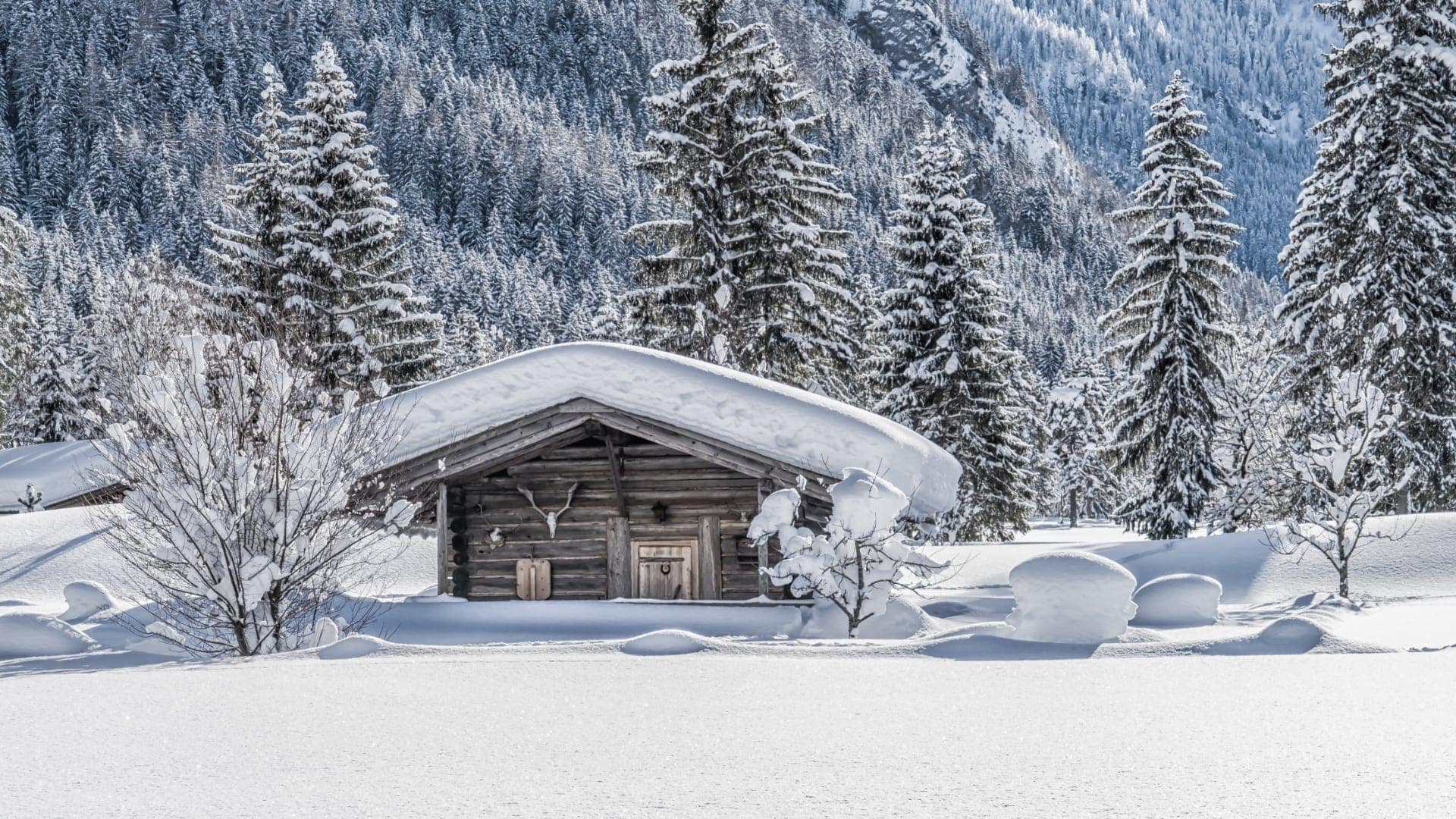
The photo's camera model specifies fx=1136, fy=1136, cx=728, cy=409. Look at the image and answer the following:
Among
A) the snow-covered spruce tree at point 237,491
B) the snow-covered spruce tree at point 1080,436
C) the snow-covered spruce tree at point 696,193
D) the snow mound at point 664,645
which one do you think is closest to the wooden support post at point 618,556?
the snow-covered spruce tree at point 237,491

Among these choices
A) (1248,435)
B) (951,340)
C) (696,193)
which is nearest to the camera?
(696,193)

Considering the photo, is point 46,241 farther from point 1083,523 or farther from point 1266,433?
point 1266,433

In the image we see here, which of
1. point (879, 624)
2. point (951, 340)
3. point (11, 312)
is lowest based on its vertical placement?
point (879, 624)

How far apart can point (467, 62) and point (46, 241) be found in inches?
4364

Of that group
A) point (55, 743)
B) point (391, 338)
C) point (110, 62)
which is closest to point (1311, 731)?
point (55, 743)

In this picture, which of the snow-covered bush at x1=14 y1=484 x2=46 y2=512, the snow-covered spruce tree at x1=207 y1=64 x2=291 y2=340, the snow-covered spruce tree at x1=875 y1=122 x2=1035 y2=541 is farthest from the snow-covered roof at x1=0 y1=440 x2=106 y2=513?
the snow-covered spruce tree at x1=875 y1=122 x2=1035 y2=541

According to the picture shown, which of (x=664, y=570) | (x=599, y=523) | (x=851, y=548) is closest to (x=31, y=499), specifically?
(x=599, y=523)

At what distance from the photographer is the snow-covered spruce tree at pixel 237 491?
10.4 meters

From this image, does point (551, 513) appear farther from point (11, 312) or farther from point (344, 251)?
point (11, 312)

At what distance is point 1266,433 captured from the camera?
30141 millimetres

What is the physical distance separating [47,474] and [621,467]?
Result: 73.1 ft

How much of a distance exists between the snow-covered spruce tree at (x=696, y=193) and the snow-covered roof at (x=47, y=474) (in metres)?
14.3

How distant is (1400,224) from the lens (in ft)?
75.5

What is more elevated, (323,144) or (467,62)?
(467,62)
